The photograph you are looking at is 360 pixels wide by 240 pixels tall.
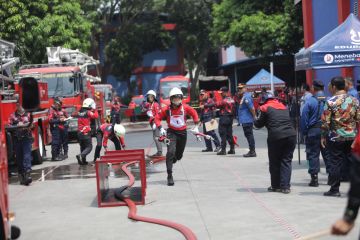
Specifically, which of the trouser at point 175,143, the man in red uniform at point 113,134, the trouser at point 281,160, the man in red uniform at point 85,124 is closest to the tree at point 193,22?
the man in red uniform at point 85,124

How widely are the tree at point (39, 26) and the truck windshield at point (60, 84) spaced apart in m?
6.02

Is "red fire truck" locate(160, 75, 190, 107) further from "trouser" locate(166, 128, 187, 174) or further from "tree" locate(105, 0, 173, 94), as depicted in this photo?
"trouser" locate(166, 128, 187, 174)

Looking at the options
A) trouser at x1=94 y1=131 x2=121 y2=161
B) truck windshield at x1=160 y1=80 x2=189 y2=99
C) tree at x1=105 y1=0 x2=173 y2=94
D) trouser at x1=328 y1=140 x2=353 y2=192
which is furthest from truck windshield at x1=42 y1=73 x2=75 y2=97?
tree at x1=105 y1=0 x2=173 y2=94

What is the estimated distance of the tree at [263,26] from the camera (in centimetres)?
3173

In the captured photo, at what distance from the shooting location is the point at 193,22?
51188 millimetres

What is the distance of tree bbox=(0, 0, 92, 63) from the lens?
3008 cm

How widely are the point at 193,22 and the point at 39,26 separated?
71.4 feet

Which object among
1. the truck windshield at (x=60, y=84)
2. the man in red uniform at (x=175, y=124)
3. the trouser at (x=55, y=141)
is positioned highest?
the truck windshield at (x=60, y=84)

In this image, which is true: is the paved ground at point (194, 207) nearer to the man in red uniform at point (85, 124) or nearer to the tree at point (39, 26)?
the man in red uniform at point (85, 124)

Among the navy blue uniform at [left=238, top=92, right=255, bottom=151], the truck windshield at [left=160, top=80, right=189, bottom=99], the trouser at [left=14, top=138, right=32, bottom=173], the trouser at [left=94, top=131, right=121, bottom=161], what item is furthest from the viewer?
the truck windshield at [left=160, top=80, right=189, bottom=99]

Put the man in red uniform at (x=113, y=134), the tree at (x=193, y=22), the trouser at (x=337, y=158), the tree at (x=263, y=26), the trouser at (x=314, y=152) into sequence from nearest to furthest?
the trouser at (x=337, y=158) < the trouser at (x=314, y=152) < the man in red uniform at (x=113, y=134) < the tree at (x=263, y=26) < the tree at (x=193, y=22)

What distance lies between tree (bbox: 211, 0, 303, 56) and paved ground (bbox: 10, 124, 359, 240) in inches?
709

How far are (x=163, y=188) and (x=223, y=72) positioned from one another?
4427cm

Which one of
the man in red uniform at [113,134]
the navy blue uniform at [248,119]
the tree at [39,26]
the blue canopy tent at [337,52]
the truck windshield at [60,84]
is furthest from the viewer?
the tree at [39,26]
